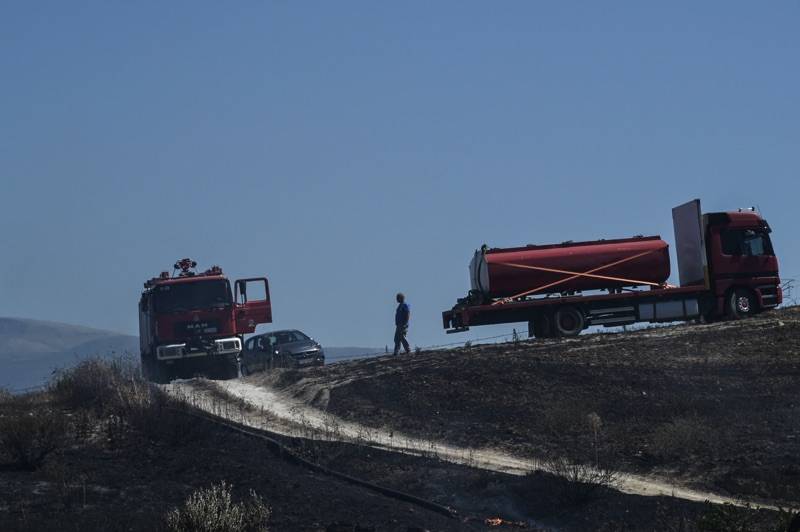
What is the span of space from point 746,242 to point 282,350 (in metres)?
15.7

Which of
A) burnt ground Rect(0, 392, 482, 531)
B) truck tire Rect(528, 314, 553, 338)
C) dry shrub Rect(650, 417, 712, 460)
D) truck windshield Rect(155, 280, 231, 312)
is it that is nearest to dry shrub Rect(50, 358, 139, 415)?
burnt ground Rect(0, 392, 482, 531)

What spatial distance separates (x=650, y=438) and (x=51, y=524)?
11.1 metres

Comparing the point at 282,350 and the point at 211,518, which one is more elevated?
the point at 282,350

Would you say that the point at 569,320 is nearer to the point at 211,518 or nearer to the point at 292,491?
the point at 292,491

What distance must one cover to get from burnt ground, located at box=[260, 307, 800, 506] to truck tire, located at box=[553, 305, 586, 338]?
118 centimetres

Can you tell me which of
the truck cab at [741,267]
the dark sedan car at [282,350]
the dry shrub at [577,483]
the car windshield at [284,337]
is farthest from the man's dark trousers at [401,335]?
the dry shrub at [577,483]

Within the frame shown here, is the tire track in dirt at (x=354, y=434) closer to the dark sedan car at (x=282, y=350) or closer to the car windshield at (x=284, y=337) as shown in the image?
the dark sedan car at (x=282, y=350)

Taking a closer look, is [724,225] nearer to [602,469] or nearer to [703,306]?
[703,306]

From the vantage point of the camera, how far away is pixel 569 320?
114 feet

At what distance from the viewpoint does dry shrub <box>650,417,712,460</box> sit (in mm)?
20609

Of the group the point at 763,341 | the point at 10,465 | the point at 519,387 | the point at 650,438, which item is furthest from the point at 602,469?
the point at 763,341

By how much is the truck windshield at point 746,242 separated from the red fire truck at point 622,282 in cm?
3

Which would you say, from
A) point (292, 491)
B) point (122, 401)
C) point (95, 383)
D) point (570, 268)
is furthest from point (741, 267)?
point (292, 491)

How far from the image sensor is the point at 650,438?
2170 centimetres
